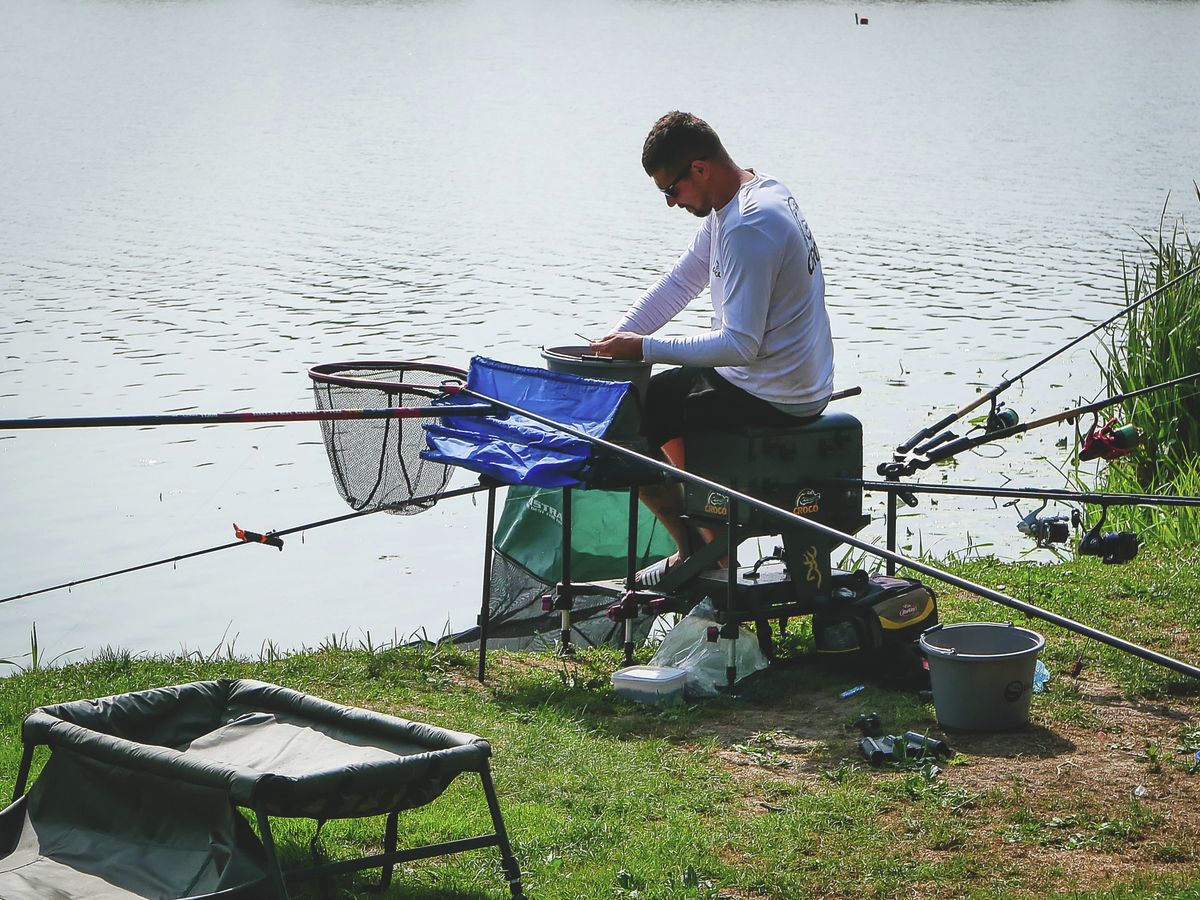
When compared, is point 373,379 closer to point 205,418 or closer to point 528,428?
point 528,428

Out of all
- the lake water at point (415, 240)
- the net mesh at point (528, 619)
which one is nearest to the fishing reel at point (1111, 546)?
the net mesh at point (528, 619)

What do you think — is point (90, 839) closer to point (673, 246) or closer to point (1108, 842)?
point (1108, 842)

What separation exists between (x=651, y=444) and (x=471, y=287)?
10.1 meters

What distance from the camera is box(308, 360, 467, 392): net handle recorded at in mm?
4867

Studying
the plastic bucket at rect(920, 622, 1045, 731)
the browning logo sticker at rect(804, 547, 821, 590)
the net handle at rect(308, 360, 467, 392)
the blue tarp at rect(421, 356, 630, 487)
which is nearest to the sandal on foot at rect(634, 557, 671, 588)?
the browning logo sticker at rect(804, 547, 821, 590)

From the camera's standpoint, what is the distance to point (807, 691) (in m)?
4.66

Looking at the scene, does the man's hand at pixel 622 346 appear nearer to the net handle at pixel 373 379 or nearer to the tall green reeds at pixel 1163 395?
the net handle at pixel 373 379

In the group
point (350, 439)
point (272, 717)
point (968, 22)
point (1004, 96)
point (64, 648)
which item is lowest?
point (64, 648)

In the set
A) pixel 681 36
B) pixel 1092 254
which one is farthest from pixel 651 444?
pixel 681 36

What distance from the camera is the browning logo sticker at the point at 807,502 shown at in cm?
477

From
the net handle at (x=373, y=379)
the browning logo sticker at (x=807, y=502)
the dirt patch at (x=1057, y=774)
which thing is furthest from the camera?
the net handle at (x=373, y=379)

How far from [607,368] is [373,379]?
912 millimetres

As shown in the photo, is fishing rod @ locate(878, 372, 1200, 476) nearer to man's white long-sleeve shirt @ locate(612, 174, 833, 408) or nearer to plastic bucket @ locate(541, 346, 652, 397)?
man's white long-sleeve shirt @ locate(612, 174, 833, 408)

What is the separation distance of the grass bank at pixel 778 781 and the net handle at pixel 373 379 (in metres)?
0.96
